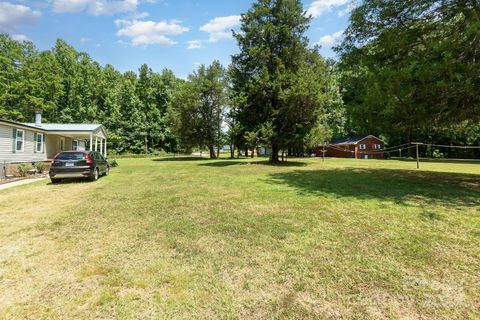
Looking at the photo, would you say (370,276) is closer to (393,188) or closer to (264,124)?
(393,188)

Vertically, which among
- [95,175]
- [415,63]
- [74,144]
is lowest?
[95,175]

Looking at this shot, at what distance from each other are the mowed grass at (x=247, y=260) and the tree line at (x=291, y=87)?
14.7 ft

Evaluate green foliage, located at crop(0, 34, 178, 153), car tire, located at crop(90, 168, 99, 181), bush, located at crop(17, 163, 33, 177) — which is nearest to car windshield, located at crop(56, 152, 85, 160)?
car tire, located at crop(90, 168, 99, 181)

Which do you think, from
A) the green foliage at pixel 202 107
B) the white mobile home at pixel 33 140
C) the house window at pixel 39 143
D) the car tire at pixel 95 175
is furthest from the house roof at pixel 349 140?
the house window at pixel 39 143

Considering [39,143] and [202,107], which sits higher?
[202,107]

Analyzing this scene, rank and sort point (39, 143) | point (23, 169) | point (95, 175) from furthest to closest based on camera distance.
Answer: point (39, 143), point (23, 169), point (95, 175)

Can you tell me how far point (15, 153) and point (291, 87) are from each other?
18.9 metres

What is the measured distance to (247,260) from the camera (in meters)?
3.83

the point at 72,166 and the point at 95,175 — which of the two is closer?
the point at 72,166

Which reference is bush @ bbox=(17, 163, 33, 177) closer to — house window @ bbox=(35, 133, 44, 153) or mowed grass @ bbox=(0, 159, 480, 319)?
house window @ bbox=(35, 133, 44, 153)

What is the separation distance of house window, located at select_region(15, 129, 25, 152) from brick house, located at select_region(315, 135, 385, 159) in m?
38.8

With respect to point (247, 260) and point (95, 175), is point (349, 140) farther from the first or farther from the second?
point (247, 260)

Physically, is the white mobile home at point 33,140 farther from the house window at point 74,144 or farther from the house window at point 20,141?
the house window at point 74,144

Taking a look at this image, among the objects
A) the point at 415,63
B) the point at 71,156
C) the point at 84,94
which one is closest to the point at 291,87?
the point at 415,63
